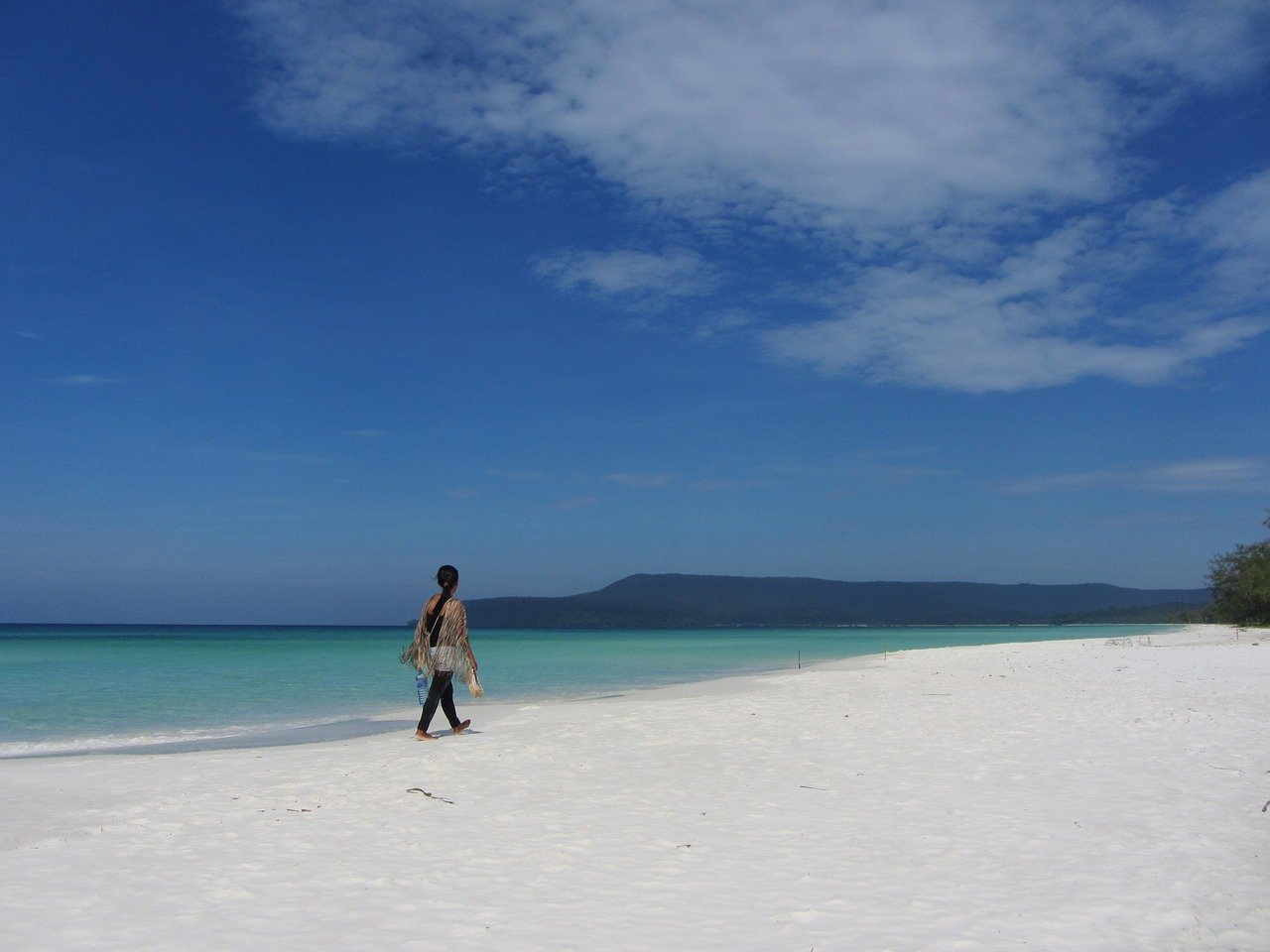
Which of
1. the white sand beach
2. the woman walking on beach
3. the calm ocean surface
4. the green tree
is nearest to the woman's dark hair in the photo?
the woman walking on beach

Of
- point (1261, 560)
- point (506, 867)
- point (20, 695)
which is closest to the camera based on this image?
point (506, 867)

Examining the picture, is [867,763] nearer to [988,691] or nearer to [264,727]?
[988,691]

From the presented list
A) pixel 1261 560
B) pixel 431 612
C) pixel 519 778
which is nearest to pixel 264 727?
pixel 431 612

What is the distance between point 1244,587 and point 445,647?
65.8 metres

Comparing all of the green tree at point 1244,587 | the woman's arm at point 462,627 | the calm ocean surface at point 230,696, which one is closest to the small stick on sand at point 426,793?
the woman's arm at point 462,627

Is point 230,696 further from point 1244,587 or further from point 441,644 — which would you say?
point 1244,587

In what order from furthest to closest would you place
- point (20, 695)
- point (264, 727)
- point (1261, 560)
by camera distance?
point (1261, 560) → point (20, 695) → point (264, 727)

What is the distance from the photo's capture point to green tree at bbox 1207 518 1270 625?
193 ft

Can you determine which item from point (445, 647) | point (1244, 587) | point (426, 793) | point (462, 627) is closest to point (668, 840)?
point (426, 793)

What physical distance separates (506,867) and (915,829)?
2.83m

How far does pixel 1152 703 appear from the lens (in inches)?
531

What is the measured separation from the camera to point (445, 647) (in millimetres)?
10898

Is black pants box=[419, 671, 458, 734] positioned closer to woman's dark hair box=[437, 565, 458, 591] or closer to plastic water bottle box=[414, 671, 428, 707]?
plastic water bottle box=[414, 671, 428, 707]

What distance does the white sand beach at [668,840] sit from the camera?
15.0ft
